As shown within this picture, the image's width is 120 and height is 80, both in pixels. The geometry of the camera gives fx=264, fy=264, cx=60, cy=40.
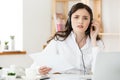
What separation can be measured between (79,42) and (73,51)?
0.38ft

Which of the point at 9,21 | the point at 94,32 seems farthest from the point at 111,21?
the point at 9,21

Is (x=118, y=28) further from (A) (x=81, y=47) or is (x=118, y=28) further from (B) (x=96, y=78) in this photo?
(B) (x=96, y=78)

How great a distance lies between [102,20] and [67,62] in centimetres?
181

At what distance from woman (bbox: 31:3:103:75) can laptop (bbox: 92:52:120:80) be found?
0.79 metres

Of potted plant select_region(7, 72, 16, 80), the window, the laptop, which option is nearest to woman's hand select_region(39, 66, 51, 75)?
potted plant select_region(7, 72, 16, 80)

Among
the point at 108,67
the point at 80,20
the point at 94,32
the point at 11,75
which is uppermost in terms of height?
the point at 80,20

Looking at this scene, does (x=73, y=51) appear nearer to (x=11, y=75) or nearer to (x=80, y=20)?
(x=80, y=20)

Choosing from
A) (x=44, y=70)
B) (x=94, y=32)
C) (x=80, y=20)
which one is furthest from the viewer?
(x=94, y=32)

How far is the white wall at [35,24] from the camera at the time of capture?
157 inches

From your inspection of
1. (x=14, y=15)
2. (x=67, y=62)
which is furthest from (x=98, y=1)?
(x=67, y=62)

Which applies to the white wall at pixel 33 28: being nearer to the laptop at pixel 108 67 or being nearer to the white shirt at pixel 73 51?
the white shirt at pixel 73 51

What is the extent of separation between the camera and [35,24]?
406 cm

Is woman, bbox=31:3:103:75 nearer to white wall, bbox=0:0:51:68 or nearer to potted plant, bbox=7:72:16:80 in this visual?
potted plant, bbox=7:72:16:80

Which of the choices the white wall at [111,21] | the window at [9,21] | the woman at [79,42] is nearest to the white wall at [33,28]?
the window at [9,21]
